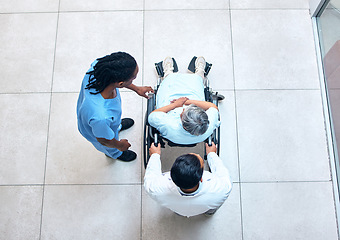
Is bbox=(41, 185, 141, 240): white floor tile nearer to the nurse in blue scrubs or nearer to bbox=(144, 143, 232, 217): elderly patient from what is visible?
bbox=(144, 143, 232, 217): elderly patient

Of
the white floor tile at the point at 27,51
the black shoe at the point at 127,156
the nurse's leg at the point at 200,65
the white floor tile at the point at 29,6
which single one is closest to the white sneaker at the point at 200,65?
the nurse's leg at the point at 200,65

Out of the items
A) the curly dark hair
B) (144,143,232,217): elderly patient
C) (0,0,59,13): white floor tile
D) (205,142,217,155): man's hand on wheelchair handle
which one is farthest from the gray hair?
(0,0,59,13): white floor tile

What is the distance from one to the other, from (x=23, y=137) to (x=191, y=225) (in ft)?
5.12

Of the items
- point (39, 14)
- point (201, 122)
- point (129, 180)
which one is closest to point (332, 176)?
point (201, 122)

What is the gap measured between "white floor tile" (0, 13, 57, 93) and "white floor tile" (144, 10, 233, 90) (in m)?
0.90

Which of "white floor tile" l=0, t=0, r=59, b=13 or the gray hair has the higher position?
"white floor tile" l=0, t=0, r=59, b=13

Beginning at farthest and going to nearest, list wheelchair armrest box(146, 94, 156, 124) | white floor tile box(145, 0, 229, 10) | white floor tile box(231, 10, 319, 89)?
white floor tile box(145, 0, 229, 10), white floor tile box(231, 10, 319, 89), wheelchair armrest box(146, 94, 156, 124)

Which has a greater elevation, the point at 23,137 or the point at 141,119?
the point at 141,119

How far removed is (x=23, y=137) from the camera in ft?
7.97

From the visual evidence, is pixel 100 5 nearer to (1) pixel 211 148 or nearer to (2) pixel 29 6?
(2) pixel 29 6

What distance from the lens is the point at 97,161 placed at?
2.38 m

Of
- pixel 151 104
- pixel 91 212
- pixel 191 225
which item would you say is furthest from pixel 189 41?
pixel 91 212

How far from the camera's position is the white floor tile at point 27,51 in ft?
8.41

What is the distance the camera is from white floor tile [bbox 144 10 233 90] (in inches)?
101
